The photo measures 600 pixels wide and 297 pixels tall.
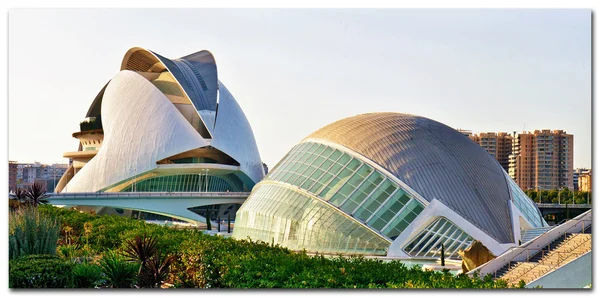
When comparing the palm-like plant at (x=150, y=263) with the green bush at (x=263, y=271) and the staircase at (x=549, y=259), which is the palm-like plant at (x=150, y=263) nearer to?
the green bush at (x=263, y=271)

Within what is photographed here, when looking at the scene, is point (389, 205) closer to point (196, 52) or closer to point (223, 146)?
point (223, 146)

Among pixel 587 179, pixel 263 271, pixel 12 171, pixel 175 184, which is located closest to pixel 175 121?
pixel 175 184

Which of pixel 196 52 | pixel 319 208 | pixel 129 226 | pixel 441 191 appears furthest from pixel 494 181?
pixel 196 52

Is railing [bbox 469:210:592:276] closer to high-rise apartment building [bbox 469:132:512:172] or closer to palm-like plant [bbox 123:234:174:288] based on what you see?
palm-like plant [bbox 123:234:174:288]

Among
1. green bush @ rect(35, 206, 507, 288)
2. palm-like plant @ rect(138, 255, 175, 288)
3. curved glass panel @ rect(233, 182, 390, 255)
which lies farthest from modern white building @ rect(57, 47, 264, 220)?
palm-like plant @ rect(138, 255, 175, 288)

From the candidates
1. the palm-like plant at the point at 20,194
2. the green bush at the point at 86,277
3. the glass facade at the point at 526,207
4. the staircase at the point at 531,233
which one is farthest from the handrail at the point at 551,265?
the palm-like plant at the point at 20,194
